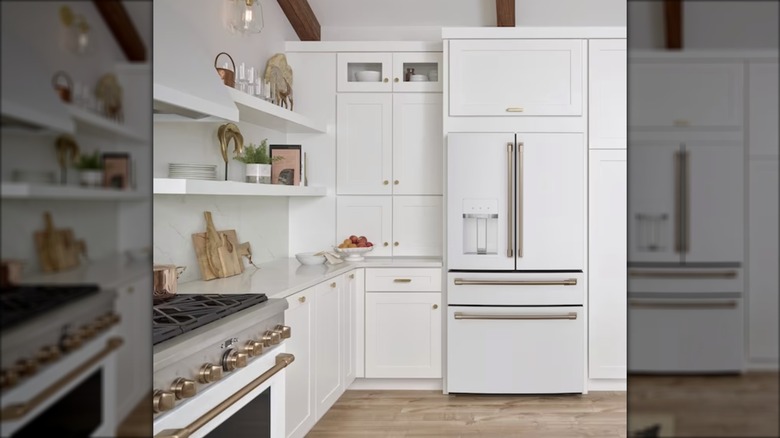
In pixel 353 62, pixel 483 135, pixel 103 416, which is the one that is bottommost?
pixel 103 416

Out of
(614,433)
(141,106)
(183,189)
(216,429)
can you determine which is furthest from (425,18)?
(141,106)

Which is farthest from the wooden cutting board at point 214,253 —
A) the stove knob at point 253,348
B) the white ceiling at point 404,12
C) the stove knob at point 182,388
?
the white ceiling at point 404,12

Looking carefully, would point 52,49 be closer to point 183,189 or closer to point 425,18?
point 183,189

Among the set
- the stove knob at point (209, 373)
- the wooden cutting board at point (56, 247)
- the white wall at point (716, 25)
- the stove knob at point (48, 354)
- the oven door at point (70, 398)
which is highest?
the white wall at point (716, 25)

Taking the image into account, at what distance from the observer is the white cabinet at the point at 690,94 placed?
0.16 meters

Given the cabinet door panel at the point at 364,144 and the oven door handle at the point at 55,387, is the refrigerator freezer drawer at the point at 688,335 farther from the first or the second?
the cabinet door panel at the point at 364,144

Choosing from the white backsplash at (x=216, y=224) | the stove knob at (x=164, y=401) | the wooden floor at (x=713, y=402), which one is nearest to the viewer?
the wooden floor at (x=713, y=402)

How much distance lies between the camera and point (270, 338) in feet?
6.27

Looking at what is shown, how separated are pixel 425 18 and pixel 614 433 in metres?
2.94

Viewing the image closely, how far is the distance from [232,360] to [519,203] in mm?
2318

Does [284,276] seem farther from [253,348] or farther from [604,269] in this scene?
[604,269]

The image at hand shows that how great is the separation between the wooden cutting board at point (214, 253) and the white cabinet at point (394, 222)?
1.13 meters

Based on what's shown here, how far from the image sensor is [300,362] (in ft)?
8.56

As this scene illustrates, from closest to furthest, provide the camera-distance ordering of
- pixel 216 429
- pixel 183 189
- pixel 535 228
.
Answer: pixel 216 429 < pixel 183 189 < pixel 535 228
